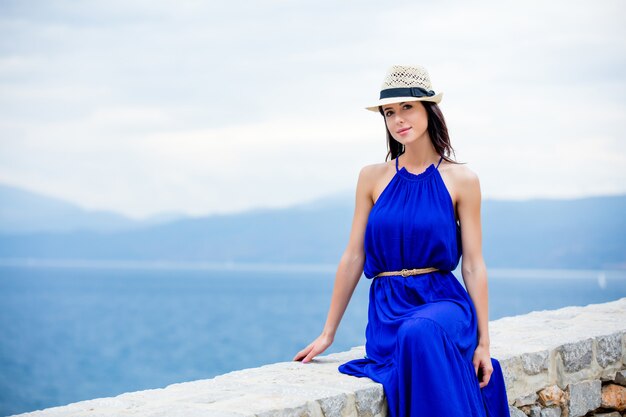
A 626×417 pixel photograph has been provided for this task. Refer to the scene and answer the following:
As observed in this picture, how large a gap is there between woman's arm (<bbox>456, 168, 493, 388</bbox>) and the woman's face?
9.7 inches

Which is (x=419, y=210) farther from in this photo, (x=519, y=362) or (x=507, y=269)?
(x=507, y=269)

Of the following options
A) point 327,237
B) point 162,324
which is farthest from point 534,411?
point 327,237

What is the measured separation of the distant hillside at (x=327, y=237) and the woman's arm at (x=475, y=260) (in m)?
105

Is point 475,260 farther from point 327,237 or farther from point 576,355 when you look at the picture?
point 327,237

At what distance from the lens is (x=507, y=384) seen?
12.5 ft

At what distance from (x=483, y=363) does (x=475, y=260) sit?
397mm

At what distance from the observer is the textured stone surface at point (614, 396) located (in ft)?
14.5

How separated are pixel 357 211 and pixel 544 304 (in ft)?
267

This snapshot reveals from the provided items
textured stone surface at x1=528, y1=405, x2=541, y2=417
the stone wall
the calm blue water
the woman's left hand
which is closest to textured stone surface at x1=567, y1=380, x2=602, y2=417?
the stone wall

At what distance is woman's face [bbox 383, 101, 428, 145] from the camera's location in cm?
343

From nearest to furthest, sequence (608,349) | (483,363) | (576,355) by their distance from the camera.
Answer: (483,363) → (576,355) → (608,349)

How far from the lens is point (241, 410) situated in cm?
283

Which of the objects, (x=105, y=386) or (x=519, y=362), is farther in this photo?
(x=105, y=386)

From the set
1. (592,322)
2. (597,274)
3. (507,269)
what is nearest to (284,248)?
(507,269)
